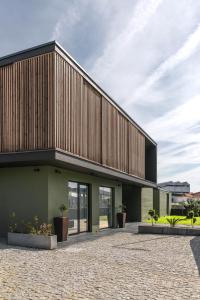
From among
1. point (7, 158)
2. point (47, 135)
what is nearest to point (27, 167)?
point (7, 158)

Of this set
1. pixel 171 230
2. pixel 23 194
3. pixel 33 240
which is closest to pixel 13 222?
pixel 23 194

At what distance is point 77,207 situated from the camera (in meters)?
18.0

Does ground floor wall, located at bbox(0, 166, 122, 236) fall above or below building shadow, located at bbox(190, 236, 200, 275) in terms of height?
above

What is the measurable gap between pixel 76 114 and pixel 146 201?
20.2 meters

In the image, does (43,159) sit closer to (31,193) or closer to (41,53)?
(31,193)

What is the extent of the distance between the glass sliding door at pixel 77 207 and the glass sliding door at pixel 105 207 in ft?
7.63

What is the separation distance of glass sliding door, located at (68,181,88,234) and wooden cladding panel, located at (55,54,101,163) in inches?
68.1

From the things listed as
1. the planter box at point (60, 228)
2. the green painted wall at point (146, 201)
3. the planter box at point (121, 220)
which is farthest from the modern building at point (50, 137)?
the green painted wall at point (146, 201)

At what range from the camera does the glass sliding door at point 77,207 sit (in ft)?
57.0

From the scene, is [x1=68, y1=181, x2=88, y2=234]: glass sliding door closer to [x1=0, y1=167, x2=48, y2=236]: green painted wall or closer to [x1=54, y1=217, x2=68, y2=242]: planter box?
[x1=54, y1=217, x2=68, y2=242]: planter box

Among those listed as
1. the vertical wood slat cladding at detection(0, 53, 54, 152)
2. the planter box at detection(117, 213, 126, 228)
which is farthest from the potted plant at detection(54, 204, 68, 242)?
the planter box at detection(117, 213, 126, 228)

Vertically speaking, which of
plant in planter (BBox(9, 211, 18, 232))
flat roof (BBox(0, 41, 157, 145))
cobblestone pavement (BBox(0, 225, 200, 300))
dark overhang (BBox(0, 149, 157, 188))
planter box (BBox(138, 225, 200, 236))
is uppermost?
flat roof (BBox(0, 41, 157, 145))

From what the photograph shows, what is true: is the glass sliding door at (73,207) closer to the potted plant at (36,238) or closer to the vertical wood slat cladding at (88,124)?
the vertical wood slat cladding at (88,124)

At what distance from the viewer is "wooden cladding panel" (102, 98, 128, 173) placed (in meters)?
19.5
